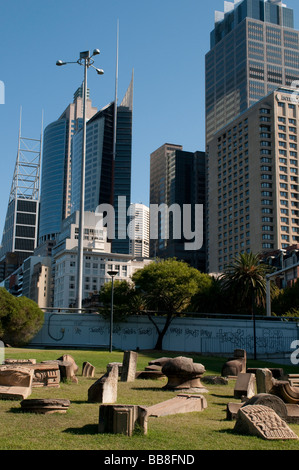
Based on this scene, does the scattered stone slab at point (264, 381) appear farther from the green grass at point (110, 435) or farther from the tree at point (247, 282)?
the tree at point (247, 282)

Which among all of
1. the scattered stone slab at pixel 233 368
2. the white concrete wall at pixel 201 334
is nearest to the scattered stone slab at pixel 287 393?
the scattered stone slab at pixel 233 368

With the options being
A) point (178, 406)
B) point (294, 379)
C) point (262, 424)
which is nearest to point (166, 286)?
point (294, 379)

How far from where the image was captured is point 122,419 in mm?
8906

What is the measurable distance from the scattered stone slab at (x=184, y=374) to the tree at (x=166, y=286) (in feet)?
98.2

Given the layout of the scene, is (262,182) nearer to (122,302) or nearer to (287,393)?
(122,302)

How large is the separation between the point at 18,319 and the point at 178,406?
2982 centimetres

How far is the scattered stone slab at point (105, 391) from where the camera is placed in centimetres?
1263

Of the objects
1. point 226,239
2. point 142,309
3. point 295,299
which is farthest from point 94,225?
point 142,309

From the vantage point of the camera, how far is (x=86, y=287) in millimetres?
152750

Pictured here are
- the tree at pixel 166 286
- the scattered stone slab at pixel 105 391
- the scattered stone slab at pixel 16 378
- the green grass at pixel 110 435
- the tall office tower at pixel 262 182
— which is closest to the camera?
the green grass at pixel 110 435

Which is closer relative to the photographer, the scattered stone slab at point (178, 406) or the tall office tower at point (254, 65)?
the scattered stone slab at point (178, 406)

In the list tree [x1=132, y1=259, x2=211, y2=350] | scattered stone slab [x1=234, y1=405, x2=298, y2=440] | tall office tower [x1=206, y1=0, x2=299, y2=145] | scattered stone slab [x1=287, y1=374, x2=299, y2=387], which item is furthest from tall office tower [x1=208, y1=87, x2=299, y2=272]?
scattered stone slab [x1=234, y1=405, x2=298, y2=440]

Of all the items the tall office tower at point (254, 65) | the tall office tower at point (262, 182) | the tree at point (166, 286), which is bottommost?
the tree at point (166, 286)

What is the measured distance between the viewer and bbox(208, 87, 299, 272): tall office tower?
5044 inches
